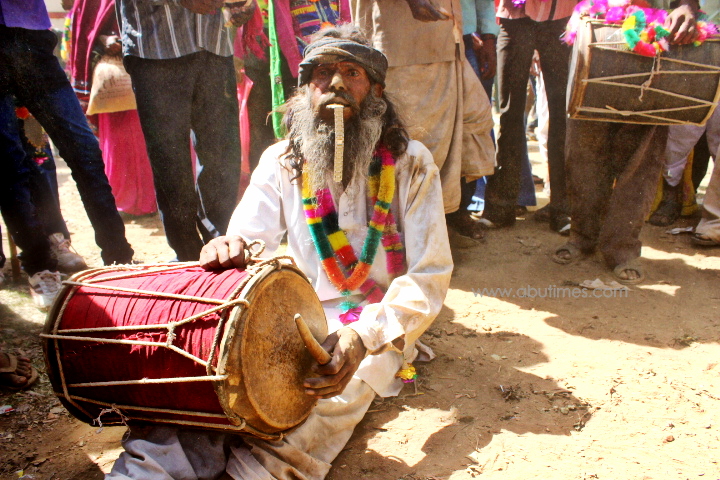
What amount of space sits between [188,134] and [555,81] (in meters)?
2.56

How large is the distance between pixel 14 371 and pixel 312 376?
4.97 ft

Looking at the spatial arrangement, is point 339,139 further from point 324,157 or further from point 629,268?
point 629,268

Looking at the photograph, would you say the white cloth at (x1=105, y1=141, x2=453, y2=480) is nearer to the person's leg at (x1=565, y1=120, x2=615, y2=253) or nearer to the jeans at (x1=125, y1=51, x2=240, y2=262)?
the jeans at (x1=125, y1=51, x2=240, y2=262)

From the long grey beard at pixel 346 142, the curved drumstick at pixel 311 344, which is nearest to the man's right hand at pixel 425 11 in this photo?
the long grey beard at pixel 346 142

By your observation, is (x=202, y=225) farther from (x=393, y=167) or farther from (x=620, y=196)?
(x=620, y=196)

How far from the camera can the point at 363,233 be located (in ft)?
8.32

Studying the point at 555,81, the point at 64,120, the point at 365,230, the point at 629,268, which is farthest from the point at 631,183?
the point at 64,120

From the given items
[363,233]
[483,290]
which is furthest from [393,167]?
[483,290]

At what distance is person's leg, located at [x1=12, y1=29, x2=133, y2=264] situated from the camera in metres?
3.22

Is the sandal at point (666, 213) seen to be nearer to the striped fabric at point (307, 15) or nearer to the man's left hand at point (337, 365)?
the striped fabric at point (307, 15)

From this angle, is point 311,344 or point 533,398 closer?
point 311,344

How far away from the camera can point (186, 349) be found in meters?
1.81

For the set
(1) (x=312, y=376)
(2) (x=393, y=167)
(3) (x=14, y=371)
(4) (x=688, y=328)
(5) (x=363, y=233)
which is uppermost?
(2) (x=393, y=167)

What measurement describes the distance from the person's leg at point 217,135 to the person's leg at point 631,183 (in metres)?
2.28
